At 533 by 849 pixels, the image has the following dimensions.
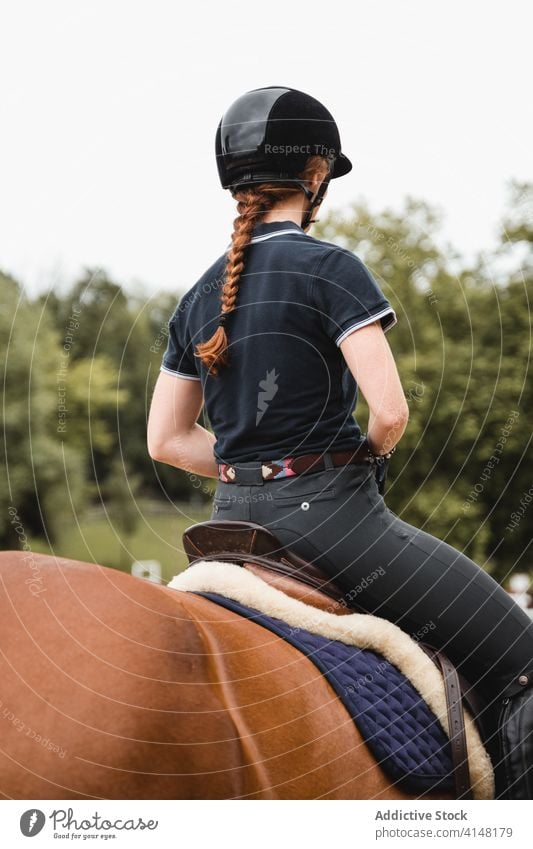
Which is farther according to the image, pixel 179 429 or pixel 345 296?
pixel 179 429

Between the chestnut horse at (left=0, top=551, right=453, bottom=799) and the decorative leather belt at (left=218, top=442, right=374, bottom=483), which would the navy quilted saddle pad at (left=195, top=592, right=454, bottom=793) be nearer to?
the chestnut horse at (left=0, top=551, right=453, bottom=799)

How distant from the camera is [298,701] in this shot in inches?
92.7

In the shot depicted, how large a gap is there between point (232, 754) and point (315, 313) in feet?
4.28

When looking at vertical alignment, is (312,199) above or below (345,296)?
above

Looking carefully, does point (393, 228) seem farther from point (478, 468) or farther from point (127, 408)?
point (127, 408)

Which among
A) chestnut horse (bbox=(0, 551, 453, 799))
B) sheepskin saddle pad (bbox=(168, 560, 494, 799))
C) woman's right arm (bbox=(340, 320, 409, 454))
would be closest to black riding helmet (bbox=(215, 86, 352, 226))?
woman's right arm (bbox=(340, 320, 409, 454))

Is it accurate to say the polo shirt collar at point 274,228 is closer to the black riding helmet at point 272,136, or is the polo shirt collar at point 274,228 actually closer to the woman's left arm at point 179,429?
the black riding helmet at point 272,136

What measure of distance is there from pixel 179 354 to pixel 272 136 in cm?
81

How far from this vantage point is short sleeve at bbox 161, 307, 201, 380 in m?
3.20

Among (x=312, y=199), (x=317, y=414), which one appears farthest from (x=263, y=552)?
(x=312, y=199)

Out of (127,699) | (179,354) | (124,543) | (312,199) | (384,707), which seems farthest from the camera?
(124,543)

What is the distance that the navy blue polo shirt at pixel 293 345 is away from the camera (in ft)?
9.03

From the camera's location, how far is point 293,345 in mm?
2797

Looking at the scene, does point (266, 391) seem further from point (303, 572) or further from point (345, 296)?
point (303, 572)
